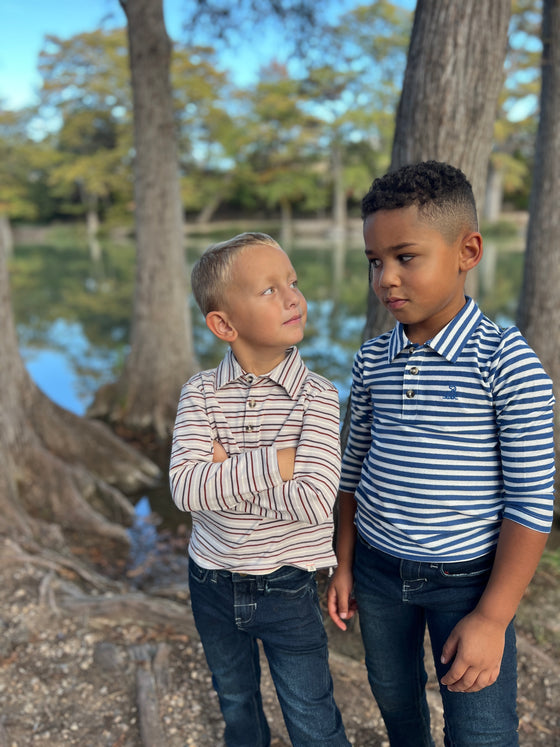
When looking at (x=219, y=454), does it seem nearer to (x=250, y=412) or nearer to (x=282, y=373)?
(x=250, y=412)

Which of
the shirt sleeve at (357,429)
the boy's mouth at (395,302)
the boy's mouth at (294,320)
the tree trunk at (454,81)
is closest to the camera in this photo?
the boy's mouth at (395,302)

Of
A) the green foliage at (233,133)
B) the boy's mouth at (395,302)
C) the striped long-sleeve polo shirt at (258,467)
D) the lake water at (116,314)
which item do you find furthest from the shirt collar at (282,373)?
the green foliage at (233,133)

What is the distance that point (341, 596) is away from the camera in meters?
1.39

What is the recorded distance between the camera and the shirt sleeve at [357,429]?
1375 millimetres

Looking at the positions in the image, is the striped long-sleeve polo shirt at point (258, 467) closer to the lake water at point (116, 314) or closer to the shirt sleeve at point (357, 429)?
the shirt sleeve at point (357, 429)

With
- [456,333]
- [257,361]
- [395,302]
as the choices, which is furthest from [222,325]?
[456,333]

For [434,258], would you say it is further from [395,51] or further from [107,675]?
[395,51]

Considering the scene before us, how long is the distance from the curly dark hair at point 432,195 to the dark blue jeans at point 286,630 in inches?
32.0

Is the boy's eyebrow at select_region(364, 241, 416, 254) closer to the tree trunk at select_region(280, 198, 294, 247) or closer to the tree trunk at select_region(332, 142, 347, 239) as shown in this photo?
the tree trunk at select_region(332, 142, 347, 239)

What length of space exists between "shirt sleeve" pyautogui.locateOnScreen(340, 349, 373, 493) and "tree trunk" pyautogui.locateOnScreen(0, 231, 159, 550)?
6.81 feet

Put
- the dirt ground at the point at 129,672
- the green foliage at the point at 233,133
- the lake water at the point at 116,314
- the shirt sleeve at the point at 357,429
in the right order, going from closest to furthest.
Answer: the shirt sleeve at the point at 357,429 → the dirt ground at the point at 129,672 → the lake water at the point at 116,314 → the green foliage at the point at 233,133

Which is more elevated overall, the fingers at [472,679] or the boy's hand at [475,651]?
the boy's hand at [475,651]

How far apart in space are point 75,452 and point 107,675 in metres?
2.19

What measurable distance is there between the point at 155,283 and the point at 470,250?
4.59 m
